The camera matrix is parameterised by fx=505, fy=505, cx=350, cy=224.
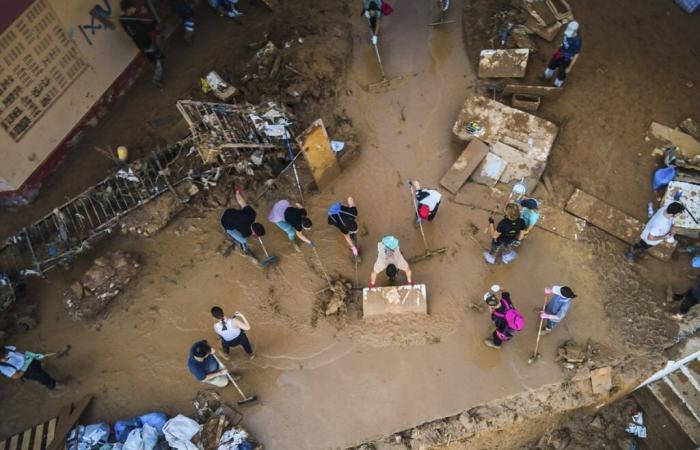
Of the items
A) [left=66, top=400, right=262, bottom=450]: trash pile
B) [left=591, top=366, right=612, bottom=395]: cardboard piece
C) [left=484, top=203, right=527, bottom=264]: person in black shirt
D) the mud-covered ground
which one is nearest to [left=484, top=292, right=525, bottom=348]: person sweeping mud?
the mud-covered ground

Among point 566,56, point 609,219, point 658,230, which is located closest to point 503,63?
point 566,56

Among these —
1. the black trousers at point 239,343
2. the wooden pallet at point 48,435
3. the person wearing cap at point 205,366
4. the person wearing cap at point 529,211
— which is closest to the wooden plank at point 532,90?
the person wearing cap at point 529,211

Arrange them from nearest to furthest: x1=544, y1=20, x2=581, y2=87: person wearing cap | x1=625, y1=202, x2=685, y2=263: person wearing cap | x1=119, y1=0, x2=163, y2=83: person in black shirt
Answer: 1. x1=625, y1=202, x2=685, y2=263: person wearing cap
2. x1=544, y1=20, x2=581, y2=87: person wearing cap
3. x1=119, y1=0, x2=163, y2=83: person in black shirt

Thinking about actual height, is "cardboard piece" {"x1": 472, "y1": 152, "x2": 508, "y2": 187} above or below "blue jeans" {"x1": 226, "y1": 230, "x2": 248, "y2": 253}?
below

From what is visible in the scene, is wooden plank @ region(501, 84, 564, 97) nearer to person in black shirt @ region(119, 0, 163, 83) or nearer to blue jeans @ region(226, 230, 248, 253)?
blue jeans @ region(226, 230, 248, 253)

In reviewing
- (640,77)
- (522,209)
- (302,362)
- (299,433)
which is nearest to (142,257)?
(302,362)

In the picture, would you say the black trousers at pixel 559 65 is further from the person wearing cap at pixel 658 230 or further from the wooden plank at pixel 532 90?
the person wearing cap at pixel 658 230

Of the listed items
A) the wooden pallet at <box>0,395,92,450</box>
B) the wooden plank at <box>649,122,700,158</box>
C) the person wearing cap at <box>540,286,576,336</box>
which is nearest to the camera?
the person wearing cap at <box>540,286,576,336</box>

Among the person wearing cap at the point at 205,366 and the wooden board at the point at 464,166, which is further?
the wooden board at the point at 464,166
